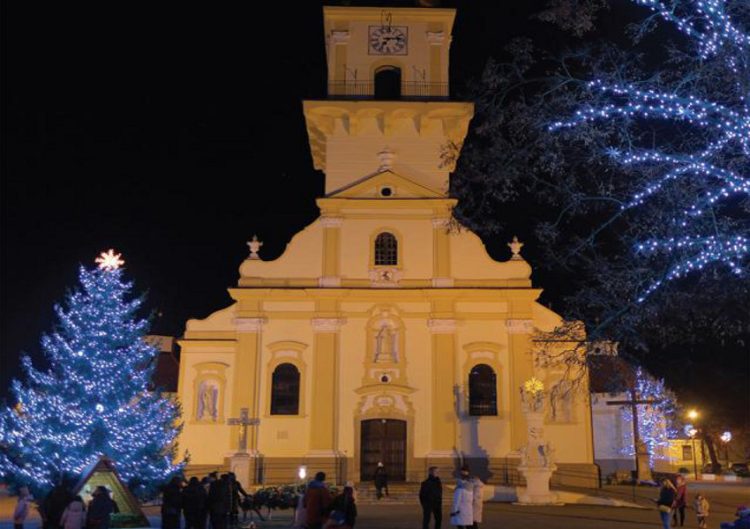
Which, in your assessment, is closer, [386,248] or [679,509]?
[679,509]

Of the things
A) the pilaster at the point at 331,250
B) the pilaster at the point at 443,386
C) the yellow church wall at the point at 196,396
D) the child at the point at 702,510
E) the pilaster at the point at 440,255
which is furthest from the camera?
the pilaster at the point at 331,250

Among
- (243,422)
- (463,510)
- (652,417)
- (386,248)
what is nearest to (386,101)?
(386,248)

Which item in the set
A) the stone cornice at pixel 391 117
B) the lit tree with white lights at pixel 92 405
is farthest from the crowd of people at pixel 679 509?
the stone cornice at pixel 391 117

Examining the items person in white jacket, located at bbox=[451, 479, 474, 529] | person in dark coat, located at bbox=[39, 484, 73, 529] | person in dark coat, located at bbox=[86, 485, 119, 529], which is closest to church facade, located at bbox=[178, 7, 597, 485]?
person in dark coat, located at bbox=[39, 484, 73, 529]

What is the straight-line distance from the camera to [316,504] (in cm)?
1044

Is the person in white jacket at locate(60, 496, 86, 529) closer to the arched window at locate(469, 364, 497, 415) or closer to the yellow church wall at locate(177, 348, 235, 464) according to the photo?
the yellow church wall at locate(177, 348, 235, 464)

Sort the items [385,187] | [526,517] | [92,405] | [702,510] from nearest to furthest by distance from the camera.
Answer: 1. [702,510]
2. [526,517]
3. [92,405]
4. [385,187]

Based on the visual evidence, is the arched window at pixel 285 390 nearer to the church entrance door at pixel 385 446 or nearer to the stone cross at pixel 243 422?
the stone cross at pixel 243 422

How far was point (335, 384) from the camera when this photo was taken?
29.5 metres

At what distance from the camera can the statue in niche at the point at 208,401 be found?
29719 millimetres

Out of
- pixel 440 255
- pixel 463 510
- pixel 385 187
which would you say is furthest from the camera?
pixel 385 187

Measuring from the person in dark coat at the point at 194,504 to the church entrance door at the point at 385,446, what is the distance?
14922 mm

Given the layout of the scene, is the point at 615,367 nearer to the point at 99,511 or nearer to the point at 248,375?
the point at 99,511

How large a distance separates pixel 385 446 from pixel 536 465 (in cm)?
708
